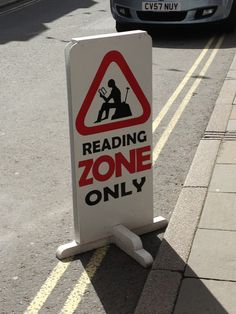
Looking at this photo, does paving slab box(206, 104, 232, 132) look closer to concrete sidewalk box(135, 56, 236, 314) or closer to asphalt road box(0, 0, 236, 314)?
asphalt road box(0, 0, 236, 314)

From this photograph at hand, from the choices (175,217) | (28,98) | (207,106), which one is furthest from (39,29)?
(175,217)

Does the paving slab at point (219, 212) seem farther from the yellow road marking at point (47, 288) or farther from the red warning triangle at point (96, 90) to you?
the yellow road marking at point (47, 288)

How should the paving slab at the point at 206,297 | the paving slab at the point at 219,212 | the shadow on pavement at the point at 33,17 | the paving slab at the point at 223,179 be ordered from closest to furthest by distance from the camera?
the paving slab at the point at 206,297, the paving slab at the point at 219,212, the paving slab at the point at 223,179, the shadow on pavement at the point at 33,17

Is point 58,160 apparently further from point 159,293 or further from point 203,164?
point 159,293

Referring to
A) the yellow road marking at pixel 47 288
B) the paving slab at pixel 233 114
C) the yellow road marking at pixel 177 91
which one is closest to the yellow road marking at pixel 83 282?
the yellow road marking at pixel 47 288

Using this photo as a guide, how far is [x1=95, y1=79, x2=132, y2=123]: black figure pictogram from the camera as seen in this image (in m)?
3.88

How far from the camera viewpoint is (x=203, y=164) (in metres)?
5.50

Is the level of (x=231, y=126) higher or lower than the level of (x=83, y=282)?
lower

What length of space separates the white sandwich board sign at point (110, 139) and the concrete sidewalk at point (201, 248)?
227 mm

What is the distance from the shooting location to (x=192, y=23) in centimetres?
1116

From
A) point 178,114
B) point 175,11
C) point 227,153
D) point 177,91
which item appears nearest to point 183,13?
point 175,11

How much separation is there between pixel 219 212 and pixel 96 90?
1393 millimetres

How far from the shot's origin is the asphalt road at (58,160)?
3.73 meters

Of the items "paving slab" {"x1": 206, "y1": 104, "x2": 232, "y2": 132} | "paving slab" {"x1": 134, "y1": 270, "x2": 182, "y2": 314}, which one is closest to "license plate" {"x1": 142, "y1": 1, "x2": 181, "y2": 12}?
"paving slab" {"x1": 206, "y1": 104, "x2": 232, "y2": 132}
